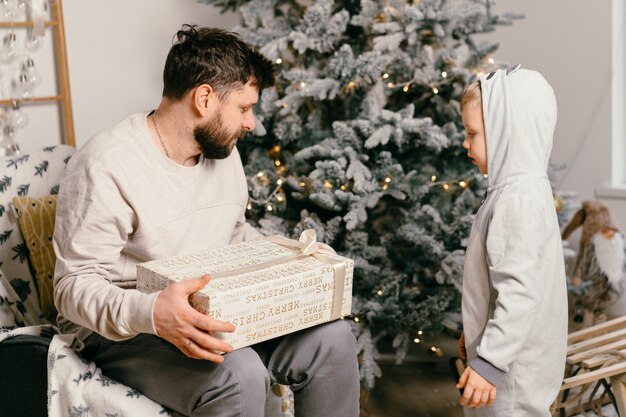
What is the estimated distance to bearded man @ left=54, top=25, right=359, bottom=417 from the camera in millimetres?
1373

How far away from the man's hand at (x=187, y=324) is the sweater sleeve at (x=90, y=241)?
10 cm

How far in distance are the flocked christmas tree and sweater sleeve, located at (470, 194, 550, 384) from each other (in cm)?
77

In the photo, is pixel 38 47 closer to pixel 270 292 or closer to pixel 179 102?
pixel 179 102

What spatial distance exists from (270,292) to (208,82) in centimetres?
51

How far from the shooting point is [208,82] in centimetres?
158

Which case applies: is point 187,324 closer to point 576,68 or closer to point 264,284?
point 264,284

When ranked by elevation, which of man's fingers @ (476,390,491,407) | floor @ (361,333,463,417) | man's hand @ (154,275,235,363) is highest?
man's hand @ (154,275,235,363)

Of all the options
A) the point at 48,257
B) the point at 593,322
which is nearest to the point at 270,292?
the point at 48,257

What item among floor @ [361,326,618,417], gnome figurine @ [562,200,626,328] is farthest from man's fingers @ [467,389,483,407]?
gnome figurine @ [562,200,626,328]

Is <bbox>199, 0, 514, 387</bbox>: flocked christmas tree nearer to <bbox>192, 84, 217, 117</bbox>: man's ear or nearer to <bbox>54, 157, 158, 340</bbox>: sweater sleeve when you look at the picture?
<bbox>192, 84, 217, 117</bbox>: man's ear

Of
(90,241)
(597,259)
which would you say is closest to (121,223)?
(90,241)

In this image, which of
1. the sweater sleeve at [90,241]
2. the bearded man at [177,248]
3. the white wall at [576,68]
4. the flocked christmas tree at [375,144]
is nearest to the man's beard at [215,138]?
the bearded man at [177,248]

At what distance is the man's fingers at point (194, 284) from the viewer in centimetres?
127

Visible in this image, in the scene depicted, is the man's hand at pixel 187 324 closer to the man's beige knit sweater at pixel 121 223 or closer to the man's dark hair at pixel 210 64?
the man's beige knit sweater at pixel 121 223
